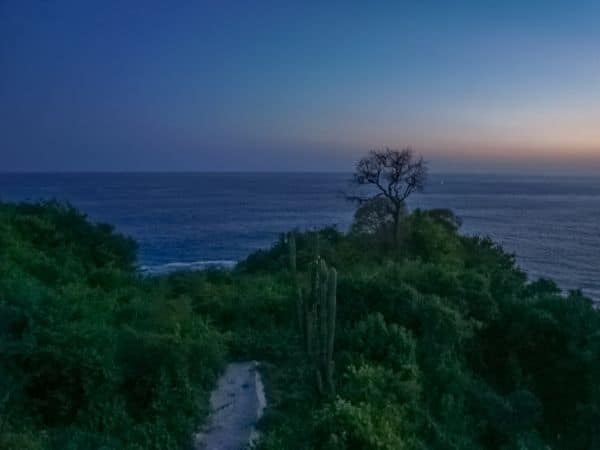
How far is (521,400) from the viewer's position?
12.7m

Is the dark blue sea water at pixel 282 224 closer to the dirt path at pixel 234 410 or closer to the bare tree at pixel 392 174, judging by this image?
the bare tree at pixel 392 174

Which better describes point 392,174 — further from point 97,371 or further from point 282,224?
point 282,224

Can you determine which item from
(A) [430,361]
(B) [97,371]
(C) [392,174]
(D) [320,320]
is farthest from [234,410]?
(C) [392,174]

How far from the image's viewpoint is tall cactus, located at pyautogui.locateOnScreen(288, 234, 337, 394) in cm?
1114

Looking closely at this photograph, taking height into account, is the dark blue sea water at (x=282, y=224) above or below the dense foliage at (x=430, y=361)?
below

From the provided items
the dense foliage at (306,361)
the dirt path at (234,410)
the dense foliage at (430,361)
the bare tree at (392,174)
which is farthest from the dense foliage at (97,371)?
the bare tree at (392,174)

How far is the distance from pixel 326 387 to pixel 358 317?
15.4ft

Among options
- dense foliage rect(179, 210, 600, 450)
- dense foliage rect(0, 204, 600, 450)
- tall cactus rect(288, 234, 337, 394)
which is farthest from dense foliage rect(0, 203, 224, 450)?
tall cactus rect(288, 234, 337, 394)

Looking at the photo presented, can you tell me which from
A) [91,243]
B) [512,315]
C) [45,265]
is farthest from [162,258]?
[512,315]

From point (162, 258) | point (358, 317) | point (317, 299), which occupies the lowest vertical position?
point (162, 258)

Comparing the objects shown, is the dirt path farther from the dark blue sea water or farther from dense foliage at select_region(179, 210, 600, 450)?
the dark blue sea water

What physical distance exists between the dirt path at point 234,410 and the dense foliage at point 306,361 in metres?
0.29

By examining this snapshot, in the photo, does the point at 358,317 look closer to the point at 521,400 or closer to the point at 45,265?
the point at 521,400

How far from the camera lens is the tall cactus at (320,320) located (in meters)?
11.1
